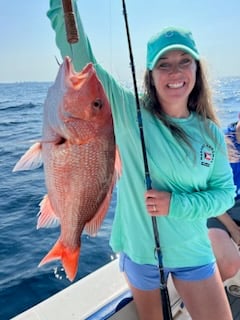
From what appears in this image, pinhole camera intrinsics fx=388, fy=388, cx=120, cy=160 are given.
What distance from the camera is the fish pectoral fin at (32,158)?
134 centimetres

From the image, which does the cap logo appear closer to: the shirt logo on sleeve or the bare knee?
the shirt logo on sleeve

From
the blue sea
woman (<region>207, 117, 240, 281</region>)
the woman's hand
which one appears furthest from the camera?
the blue sea

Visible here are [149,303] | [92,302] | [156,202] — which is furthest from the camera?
[92,302]

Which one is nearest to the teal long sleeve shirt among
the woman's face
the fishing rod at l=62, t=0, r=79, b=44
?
the woman's face

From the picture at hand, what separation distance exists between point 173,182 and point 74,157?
0.76 m

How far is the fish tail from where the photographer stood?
4.72 feet

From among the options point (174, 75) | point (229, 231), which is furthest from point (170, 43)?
point (229, 231)

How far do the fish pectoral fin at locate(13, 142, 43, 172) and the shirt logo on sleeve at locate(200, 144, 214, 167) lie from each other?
96cm

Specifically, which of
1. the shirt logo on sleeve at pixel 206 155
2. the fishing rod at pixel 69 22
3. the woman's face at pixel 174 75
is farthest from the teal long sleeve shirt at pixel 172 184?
the fishing rod at pixel 69 22

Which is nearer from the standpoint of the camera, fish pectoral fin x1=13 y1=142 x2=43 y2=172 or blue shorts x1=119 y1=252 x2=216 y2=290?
fish pectoral fin x1=13 y1=142 x2=43 y2=172

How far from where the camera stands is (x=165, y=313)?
2.03 m

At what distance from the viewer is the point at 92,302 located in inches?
90.4

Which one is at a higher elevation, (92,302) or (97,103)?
(97,103)

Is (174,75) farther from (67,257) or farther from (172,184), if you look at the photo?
(67,257)
